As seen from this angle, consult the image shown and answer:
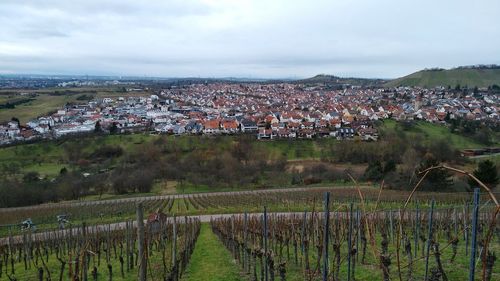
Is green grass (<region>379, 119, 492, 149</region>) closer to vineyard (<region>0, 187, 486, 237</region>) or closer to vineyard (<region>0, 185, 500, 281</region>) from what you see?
vineyard (<region>0, 187, 486, 237</region>)

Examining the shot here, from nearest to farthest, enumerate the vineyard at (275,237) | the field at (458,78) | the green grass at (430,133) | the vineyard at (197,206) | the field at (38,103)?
1. the vineyard at (275,237)
2. the vineyard at (197,206)
3. the green grass at (430,133)
4. the field at (38,103)
5. the field at (458,78)

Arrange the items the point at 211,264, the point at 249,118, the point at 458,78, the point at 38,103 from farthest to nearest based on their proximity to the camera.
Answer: the point at 458,78
the point at 38,103
the point at 249,118
the point at 211,264

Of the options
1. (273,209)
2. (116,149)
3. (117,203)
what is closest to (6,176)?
(116,149)

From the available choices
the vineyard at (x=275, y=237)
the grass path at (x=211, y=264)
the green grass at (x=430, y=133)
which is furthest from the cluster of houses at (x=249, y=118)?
the grass path at (x=211, y=264)

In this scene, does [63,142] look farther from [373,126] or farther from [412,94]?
[412,94]

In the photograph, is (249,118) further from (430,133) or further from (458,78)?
(458,78)

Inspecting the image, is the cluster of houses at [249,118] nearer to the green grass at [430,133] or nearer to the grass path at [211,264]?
the green grass at [430,133]

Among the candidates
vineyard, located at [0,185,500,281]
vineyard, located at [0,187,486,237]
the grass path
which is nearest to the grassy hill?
vineyard, located at [0,187,486,237]

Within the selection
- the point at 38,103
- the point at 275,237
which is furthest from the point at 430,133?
the point at 38,103
